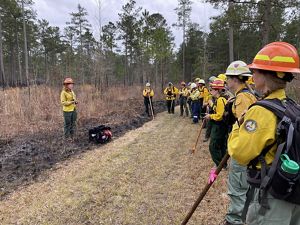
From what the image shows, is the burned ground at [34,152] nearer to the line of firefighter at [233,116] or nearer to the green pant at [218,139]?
the green pant at [218,139]

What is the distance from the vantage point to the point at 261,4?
41.3 ft

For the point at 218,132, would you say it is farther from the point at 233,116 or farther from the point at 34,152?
the point at 34,152

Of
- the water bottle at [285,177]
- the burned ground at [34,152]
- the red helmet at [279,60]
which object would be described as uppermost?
the red helmet at [279,60]

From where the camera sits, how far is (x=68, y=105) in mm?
9086

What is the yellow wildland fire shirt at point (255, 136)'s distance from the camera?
1802mm

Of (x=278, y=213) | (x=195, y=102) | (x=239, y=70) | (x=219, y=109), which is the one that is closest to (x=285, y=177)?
(x=278, y=213)

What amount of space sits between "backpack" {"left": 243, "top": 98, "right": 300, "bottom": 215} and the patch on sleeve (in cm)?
13

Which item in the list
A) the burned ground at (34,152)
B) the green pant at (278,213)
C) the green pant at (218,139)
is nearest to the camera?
the green pant at (278,213)

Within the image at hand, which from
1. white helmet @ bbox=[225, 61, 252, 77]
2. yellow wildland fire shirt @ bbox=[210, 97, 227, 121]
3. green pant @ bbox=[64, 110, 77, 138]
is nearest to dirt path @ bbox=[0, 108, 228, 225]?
yellow wildland fire shirt @ bbox=[210, 97, 227, 121]

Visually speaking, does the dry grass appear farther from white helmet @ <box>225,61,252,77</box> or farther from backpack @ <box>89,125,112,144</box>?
white helmet @ <box>225,61,252,77</box>

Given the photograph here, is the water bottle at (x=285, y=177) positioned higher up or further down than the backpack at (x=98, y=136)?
higher up

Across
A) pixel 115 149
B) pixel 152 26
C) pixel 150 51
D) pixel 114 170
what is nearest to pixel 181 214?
pixel 114 170

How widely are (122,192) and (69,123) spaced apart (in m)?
4.74

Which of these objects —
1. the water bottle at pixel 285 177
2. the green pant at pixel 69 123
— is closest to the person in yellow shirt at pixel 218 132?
the water bottle at pixel 285 177
